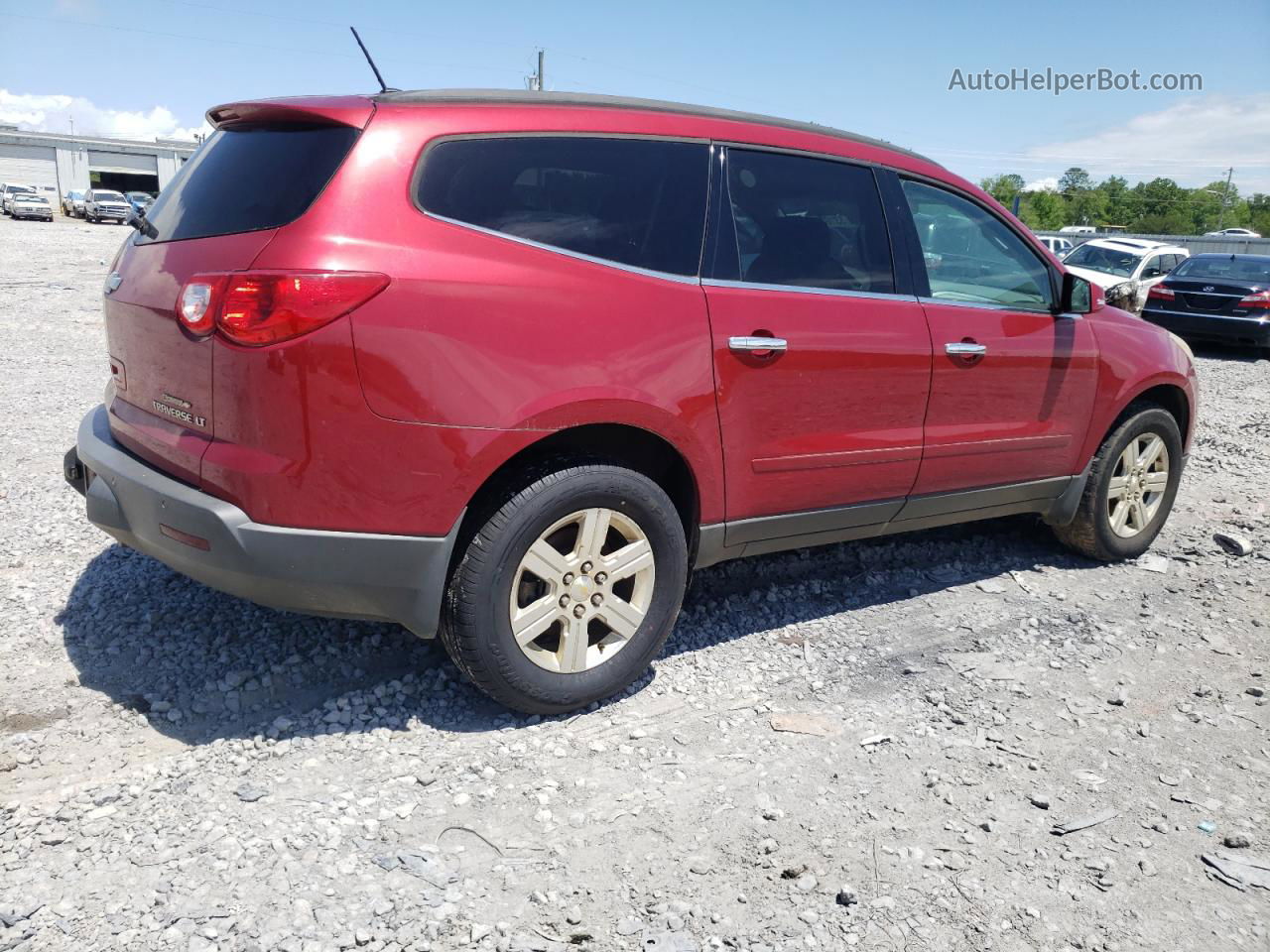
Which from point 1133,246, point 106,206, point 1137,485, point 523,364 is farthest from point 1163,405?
point 106,206

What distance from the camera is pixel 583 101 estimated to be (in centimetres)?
329

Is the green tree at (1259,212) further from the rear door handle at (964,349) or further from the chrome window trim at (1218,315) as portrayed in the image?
the rear door handle at (964,349)

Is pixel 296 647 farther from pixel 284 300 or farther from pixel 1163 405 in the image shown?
pixel 1163 405

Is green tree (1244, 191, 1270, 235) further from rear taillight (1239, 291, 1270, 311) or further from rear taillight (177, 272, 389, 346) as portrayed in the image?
rear taillight (177, 272, 389, 346)

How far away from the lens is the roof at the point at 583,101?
3.01 meters

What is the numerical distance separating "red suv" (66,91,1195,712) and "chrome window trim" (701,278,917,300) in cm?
1

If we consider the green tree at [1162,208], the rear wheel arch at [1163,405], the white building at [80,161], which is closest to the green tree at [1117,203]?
the green tree at [1162,208]

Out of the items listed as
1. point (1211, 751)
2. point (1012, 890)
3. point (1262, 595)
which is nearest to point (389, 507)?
point (1012, 890)

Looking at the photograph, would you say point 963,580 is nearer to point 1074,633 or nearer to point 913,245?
point 1074,633

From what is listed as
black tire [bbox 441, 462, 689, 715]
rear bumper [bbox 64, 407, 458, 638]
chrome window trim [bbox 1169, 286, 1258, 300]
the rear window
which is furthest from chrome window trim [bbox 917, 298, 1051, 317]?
chrome window trim [bbox 1169, 286, 1258, 300]

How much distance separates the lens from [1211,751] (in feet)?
10.9

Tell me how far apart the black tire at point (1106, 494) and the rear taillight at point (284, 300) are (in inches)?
148

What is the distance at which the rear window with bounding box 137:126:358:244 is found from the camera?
280 cm

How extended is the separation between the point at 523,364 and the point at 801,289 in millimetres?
1225
